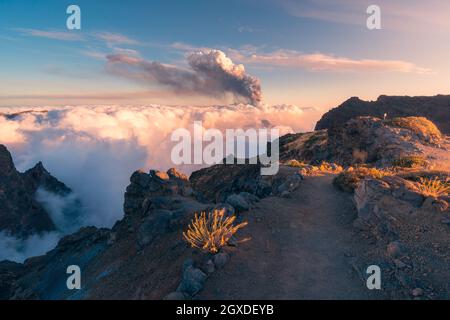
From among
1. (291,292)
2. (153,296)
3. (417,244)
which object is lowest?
(153,296)

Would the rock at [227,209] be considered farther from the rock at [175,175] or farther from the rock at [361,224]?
the rock at [175,175]

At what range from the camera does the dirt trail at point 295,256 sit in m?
9.68

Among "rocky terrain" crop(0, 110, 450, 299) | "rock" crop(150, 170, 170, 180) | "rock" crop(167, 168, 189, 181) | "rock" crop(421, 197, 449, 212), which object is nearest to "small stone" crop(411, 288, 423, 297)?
"rocky terrain" crop(0, 110, 450, 299)

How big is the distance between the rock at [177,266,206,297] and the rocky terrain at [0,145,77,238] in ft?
537

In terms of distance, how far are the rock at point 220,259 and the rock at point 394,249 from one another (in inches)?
216

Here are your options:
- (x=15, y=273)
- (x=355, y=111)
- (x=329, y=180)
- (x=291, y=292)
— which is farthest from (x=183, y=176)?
(x=355, y=111)

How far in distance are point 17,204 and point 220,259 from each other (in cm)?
18045

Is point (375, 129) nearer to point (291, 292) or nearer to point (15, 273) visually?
point (291, 292)

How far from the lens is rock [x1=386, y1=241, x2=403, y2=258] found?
10.6 m

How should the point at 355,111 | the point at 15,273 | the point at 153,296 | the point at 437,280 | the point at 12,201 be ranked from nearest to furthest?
1. the point at 437,280
2. the point at 153,296
3. the point at 15,273
4. the point at 355,111
5. the point at 12,201

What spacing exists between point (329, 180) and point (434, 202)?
7.71 meters

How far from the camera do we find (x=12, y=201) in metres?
153

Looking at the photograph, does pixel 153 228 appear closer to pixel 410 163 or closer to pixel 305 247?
pixel 305 247
